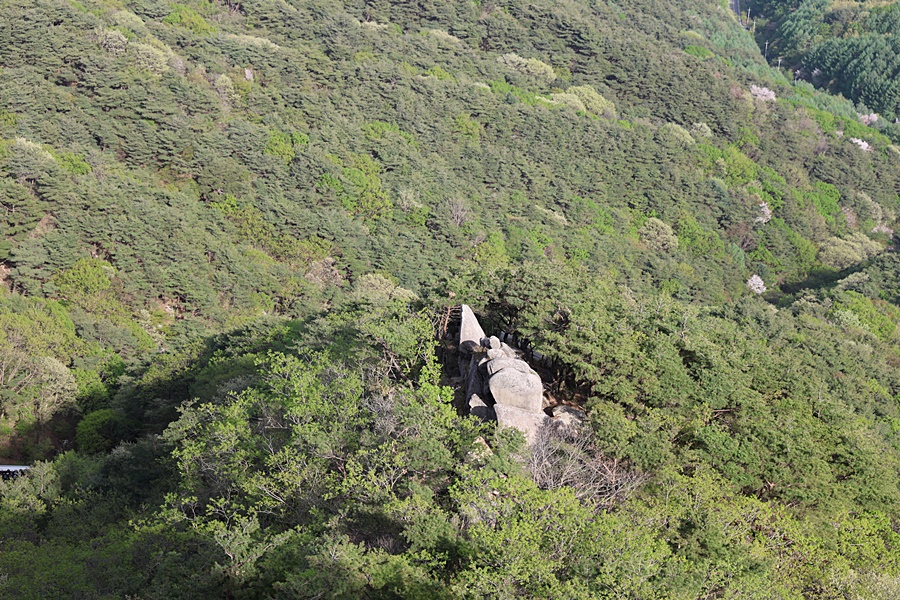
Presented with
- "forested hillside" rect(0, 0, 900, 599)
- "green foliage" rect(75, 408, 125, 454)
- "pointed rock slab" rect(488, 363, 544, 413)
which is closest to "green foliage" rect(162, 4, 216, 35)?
"forested hillside" rect(0, 0, 900, 599)

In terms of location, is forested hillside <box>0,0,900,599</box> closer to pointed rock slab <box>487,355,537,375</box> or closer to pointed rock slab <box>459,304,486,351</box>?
pointed rock slab <box>459,304,486,351</box>

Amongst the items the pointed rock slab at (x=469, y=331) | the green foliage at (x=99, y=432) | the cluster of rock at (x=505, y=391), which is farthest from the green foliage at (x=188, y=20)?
the cluster of rock at (x=505, y=391)

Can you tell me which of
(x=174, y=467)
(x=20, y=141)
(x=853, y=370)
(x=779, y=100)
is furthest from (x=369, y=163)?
(x=779, y=100)

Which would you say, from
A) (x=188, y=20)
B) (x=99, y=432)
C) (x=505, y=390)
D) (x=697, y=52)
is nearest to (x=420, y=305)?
(x=505, y=390)

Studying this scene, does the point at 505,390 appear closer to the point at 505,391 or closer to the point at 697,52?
the point at 505,391

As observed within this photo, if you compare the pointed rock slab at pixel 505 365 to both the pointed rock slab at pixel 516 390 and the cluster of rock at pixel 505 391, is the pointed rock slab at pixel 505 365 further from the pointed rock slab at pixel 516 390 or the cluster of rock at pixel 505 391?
the pointed rock slab at pixel 516 390

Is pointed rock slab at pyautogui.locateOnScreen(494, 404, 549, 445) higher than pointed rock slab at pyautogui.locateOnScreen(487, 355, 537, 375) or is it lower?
lower
